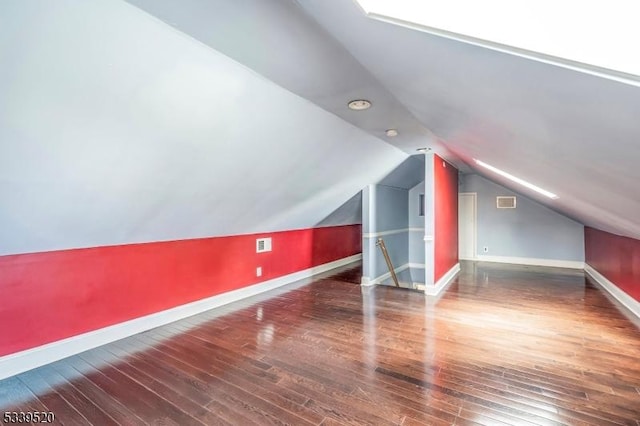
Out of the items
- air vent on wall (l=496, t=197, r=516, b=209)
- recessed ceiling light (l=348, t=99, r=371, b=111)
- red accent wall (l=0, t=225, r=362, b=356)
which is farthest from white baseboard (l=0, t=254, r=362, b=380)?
air vent on wall (l=496, t=197, r=516, b=209)

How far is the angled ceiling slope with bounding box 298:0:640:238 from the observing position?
101 cm

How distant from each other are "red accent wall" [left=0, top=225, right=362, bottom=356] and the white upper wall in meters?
0.16

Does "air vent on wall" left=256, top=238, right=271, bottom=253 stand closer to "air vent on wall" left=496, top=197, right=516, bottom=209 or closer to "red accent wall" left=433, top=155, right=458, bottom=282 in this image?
"red accent wall" left=433, top=155, right=458, bottom=282

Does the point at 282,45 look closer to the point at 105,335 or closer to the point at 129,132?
the point at 129,132

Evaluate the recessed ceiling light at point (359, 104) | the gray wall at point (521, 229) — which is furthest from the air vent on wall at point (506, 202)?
the recessed ceiling light at point (359, 104)

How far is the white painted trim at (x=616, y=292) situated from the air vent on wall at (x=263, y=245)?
5.00 m

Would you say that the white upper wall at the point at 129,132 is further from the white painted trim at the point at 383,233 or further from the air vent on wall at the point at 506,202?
the air vent on wall at the point at 506,202

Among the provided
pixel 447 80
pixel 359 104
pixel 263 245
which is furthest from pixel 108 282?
pixel 447 80

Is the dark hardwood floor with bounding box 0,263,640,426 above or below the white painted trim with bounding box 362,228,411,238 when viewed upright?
below

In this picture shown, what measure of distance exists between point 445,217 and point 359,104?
3.70 metres

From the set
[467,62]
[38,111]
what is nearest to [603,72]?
[467,62]

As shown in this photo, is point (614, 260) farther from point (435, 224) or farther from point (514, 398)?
point (514, 398)

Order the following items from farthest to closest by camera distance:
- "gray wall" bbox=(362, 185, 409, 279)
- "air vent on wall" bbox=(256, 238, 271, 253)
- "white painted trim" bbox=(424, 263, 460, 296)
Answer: "gray wall" bbox=(362, 185, 409, 279) < "air vent on wall" bbox=(256, 238, 271, 253) < "white painted trim" bbox=(424, 263, 460, 296)

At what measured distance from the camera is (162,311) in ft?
11.7
